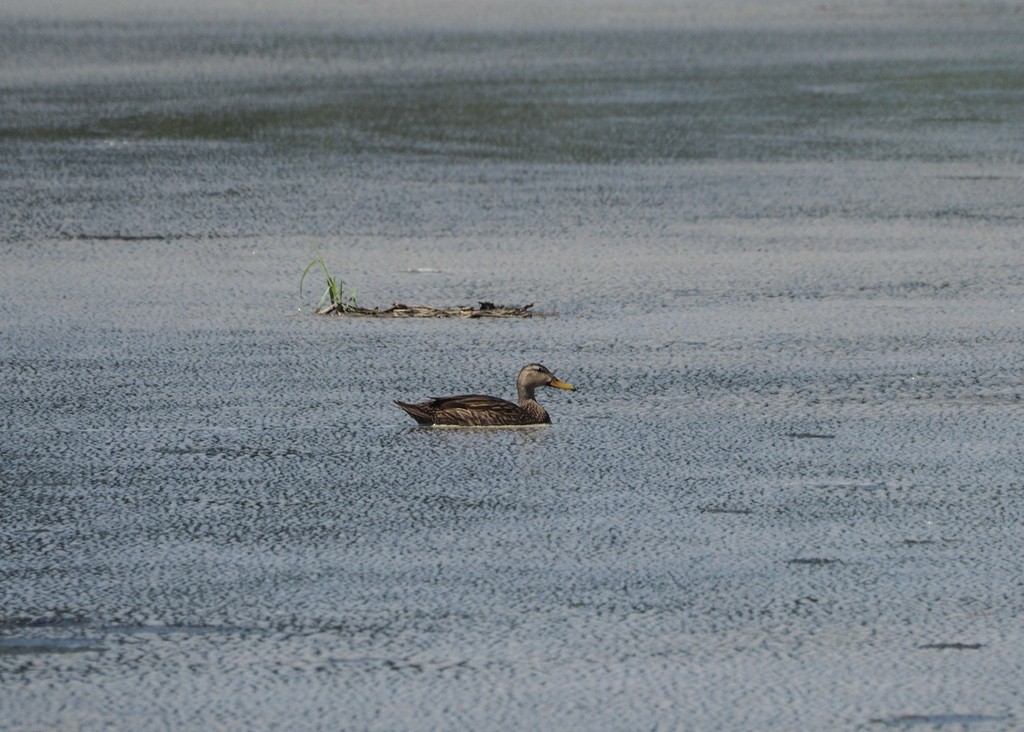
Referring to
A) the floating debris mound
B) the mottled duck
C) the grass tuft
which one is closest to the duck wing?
the mottled duck

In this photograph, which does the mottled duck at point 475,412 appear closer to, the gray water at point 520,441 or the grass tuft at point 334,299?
the gray water at point 520,441

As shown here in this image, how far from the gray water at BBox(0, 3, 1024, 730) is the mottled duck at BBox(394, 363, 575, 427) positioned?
90 millimetres

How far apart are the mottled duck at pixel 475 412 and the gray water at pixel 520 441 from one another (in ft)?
0.30

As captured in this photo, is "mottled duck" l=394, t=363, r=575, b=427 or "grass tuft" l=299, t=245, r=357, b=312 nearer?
"mottled duck" l=394, t=363, r=575, b=427

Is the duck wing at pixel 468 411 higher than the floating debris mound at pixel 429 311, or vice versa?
the duck wing at pixel 468 411

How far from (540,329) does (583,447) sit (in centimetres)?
199

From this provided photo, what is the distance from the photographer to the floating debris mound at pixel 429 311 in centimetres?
834

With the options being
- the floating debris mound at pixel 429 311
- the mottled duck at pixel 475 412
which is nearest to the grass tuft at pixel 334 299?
the floating debris mound at pixel 429 311

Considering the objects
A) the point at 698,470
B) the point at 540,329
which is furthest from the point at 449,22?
the point at 698,470

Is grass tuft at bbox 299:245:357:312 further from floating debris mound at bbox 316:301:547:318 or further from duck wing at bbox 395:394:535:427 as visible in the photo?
duck wing at bbox 395:394:535:427

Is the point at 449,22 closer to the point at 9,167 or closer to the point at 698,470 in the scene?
the point at 9,167

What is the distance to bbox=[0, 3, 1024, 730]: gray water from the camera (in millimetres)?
4176

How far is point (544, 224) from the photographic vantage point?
11.0 metres

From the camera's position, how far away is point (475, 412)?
639cm
